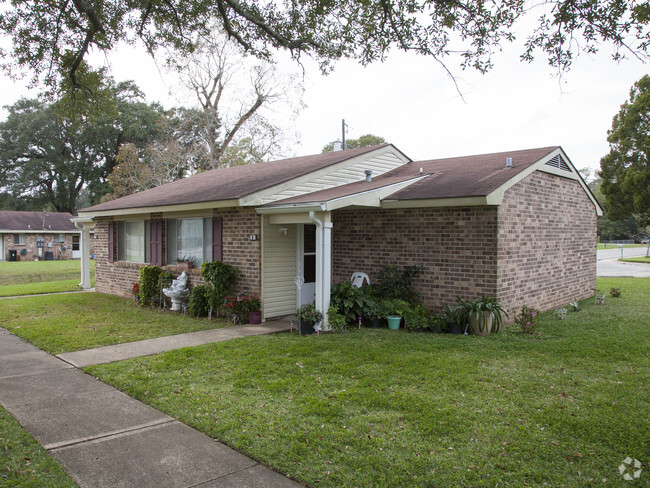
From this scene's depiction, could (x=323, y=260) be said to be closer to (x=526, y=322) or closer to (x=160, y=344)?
(x=160, y=344)

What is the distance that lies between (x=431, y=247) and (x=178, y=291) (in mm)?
5766

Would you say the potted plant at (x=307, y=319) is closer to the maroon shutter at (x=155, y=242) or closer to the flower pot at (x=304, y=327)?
the flower pot at (x=304, y=327)

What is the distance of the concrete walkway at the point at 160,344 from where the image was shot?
682 centimetres

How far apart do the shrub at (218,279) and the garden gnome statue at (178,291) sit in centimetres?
107

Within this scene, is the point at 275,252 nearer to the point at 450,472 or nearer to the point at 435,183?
the point at 435,183

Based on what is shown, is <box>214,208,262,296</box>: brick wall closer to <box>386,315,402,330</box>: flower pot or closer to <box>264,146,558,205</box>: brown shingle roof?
<box>264,146,558,205</box>: brown shingle roof

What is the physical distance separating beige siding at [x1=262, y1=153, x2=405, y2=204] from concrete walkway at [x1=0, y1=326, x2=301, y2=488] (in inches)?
206

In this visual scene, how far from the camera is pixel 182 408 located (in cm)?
481

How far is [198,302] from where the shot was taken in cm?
1021

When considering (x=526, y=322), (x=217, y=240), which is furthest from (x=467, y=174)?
(x=217, y=240)

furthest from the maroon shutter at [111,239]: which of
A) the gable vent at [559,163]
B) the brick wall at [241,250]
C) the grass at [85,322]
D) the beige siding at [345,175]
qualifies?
the gable vent at [559,163]

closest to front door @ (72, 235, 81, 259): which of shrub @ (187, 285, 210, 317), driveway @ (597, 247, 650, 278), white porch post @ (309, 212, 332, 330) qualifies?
shrub @ (187, 285, 210, 317)

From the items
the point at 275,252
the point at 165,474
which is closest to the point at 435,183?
the point at 275,252

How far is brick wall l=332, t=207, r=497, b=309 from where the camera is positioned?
8.62 metres
